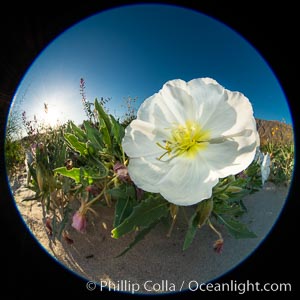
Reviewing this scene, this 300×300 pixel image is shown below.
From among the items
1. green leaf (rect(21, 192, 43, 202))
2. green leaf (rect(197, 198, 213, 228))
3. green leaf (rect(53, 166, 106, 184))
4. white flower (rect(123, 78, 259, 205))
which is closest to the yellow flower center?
white flower (rect(123, 78, 259, 205))

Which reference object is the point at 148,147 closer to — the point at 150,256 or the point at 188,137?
the point at 188,137

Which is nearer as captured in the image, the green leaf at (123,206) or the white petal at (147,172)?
the white petal at (147,172)

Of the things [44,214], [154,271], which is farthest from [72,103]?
[154,271]

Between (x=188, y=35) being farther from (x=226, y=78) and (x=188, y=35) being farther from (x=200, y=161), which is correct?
(x=200, y=161)

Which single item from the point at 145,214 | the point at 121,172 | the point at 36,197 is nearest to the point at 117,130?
the point at 121,172

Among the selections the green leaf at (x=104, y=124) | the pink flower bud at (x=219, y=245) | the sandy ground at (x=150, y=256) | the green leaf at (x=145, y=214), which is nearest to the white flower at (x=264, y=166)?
the sandy ground at (x=150, y=256)

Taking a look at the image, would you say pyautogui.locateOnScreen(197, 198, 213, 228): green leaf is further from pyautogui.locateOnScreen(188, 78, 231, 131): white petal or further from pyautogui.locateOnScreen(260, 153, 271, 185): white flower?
pyautogui.locateOnScreen(260, 153, 271, 185): white flower

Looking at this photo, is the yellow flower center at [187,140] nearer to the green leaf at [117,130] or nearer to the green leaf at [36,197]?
the green leaf at [117,130]
